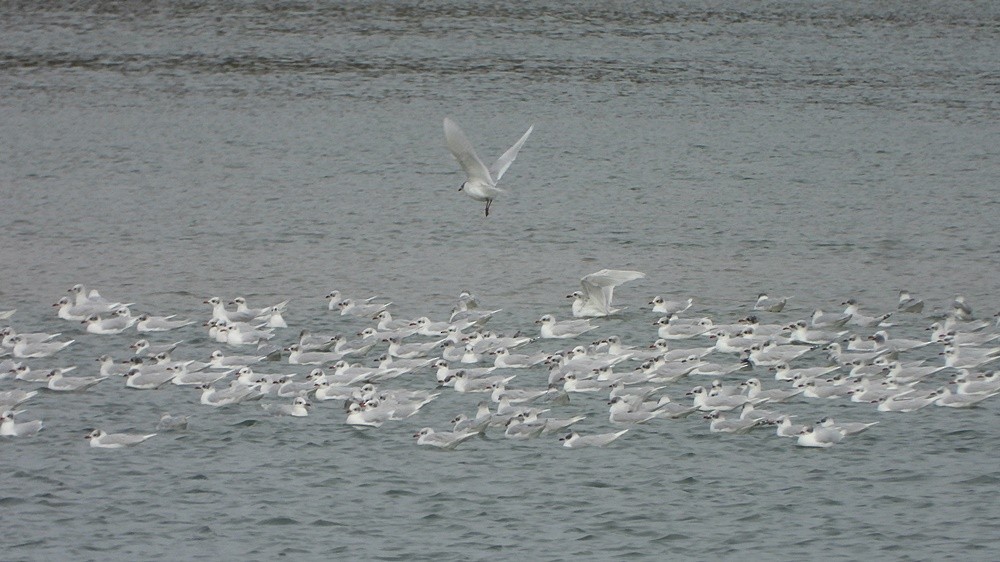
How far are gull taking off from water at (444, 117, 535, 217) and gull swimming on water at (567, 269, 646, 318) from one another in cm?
281

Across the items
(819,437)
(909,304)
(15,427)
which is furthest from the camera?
(909,304)

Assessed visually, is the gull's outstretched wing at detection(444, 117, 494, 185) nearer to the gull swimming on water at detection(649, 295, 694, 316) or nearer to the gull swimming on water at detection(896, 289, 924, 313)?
the gull swimming on water at detection(649, 295, 694, 316)


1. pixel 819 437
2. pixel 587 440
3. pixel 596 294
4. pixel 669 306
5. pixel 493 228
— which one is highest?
pixel 596 294

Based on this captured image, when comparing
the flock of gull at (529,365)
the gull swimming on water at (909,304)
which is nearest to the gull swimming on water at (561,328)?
the flock of gull at (529,365)

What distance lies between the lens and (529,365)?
26.0 metres

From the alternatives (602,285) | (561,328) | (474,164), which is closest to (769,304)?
(602,285)

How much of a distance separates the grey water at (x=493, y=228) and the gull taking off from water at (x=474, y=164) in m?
3.07

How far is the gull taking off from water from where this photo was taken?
22.2 meters

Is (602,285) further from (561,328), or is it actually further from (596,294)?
(561,328)

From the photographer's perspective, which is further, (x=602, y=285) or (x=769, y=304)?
(x=769, y=304)

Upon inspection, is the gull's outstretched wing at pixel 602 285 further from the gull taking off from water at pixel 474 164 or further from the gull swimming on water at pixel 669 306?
the gull taking off from water at pixel 474 164

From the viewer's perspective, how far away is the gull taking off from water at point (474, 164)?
22.2 meters

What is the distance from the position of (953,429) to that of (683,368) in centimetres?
409

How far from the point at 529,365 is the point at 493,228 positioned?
10882mm
